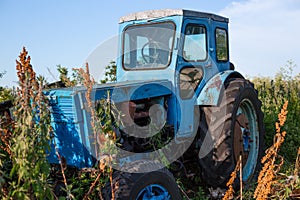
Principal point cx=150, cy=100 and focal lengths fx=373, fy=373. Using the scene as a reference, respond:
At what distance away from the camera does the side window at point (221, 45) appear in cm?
532

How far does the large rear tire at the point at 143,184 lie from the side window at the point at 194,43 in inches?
68.9

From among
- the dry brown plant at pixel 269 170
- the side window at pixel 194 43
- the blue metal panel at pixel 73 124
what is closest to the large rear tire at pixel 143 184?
the blue metal panel at pixel 73 124

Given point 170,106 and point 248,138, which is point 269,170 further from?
point 248,138

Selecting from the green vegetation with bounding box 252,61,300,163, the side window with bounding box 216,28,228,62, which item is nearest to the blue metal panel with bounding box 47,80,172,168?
the side window with bounding box 216,28,228,62

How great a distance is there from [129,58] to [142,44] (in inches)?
10.2

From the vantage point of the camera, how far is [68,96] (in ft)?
11.3

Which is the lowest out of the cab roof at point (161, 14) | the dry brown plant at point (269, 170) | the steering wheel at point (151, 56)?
the dry brown plant at point (269, 170)

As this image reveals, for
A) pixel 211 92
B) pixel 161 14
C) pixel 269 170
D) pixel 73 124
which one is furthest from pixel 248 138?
pixel 73 124

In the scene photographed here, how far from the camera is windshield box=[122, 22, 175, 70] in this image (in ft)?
15.3

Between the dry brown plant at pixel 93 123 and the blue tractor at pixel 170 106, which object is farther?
the blue tractor at pixel 170 106

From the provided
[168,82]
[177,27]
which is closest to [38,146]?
[168,82]

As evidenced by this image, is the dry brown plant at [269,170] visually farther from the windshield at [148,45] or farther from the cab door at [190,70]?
the windshield at [148,45]

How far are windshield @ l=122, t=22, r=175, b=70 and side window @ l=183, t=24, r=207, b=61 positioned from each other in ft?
0.77

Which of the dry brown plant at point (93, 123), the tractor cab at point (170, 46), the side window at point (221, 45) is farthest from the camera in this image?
the side window at point (221, 45)
